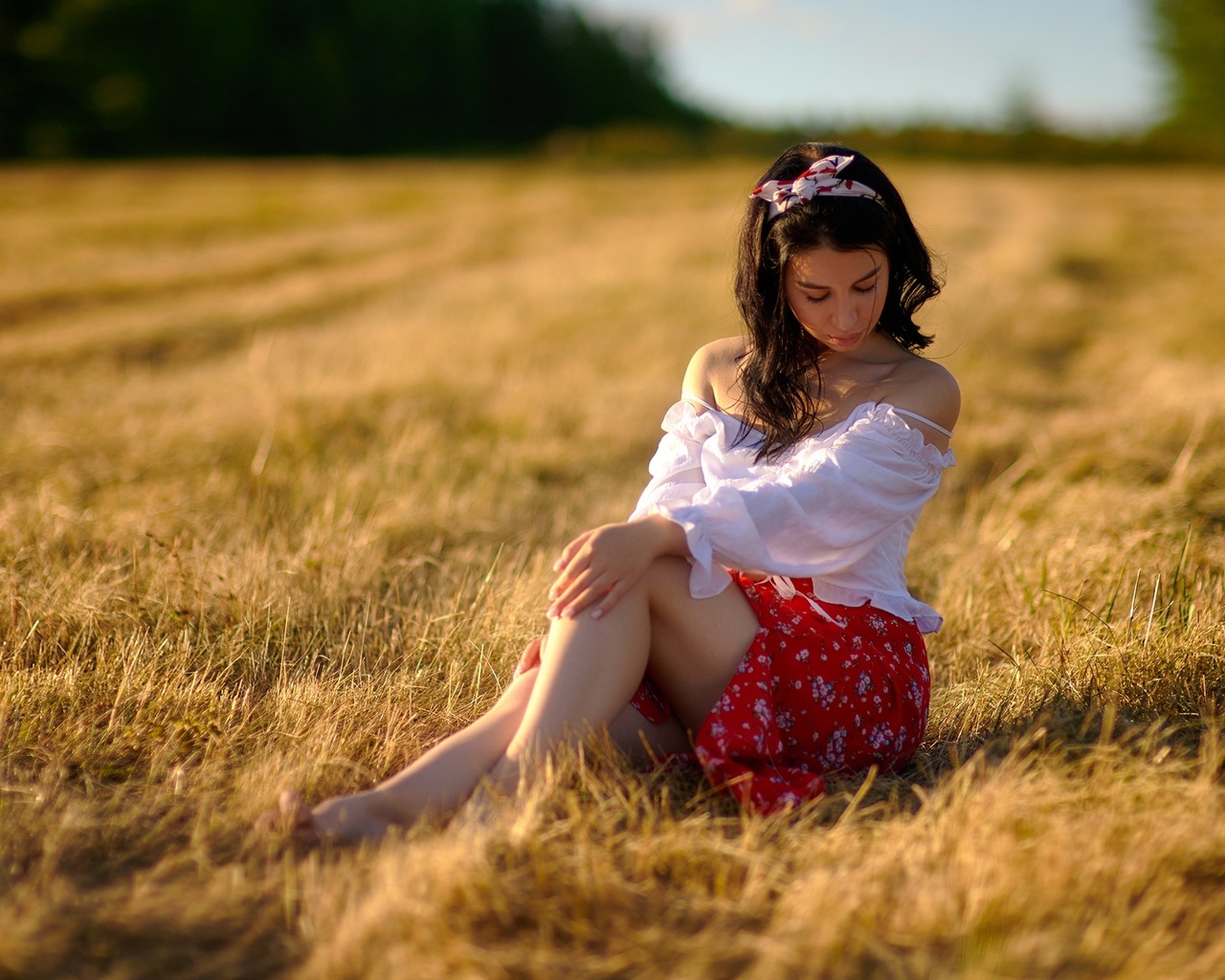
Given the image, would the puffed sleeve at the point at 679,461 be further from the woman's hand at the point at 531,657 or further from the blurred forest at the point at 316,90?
the blurred forest at the point at 316,90

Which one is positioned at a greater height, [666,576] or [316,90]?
[316,90]

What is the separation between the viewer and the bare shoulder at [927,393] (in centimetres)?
226

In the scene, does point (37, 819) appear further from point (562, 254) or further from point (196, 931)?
point (562, 254)

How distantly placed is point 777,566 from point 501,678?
0.81 metres

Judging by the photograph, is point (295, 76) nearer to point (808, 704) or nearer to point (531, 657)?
point (531, 657)

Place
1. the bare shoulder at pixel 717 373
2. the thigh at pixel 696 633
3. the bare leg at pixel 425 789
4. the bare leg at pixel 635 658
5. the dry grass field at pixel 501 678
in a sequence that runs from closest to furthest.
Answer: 1. the dry grass field at pixel 501 678
2. the bare leg at pixel 425 789
3. the bare leg at pixel 635 658
4. the thigh at pixel 696 633
5. the bare shoulder at pixel 717 373

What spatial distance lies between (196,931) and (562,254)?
422 inches

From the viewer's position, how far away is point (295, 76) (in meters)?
37.9

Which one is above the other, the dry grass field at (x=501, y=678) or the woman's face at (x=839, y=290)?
the woman's face at (x=839, y=290)

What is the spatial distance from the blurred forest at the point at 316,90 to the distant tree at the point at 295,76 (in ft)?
0.20

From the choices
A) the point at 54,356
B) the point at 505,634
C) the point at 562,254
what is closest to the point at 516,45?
the point at 562,254

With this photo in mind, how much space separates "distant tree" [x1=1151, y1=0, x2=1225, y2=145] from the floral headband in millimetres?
36756

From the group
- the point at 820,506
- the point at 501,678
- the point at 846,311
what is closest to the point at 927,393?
the point at 846,311

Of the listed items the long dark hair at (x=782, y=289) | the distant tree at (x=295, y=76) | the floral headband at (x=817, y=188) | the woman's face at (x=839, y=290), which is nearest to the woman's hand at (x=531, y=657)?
the long dark hair at (x=782, y=289)
